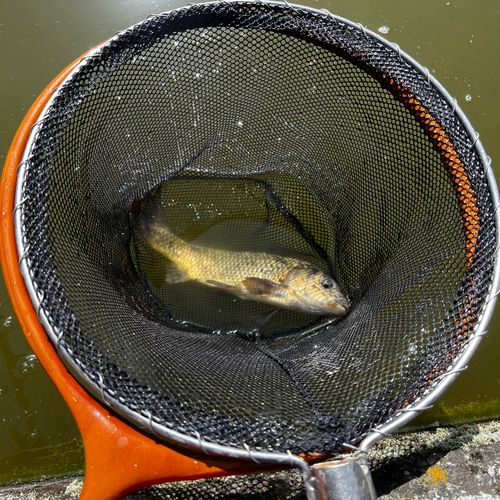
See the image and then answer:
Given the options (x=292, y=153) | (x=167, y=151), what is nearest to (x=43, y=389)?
(x=167, y=151)

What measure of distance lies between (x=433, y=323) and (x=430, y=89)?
0.96 meters

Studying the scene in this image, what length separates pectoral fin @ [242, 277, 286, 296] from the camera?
2.33 meters

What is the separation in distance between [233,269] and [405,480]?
138 cm

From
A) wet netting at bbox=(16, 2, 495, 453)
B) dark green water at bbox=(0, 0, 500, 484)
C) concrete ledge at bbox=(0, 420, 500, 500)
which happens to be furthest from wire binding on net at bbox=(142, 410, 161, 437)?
dark green water at bbox=(0, 0, 500, 484)

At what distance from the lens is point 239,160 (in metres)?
2.46

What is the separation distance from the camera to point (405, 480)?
70.9 inches

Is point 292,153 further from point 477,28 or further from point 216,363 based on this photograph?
point 477,28

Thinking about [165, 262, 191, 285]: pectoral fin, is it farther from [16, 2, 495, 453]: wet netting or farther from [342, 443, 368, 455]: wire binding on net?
[342, 443, 368, 455]: wire binding on net

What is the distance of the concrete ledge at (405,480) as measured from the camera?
1.75m

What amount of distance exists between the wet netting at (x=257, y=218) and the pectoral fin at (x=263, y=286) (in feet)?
0.57

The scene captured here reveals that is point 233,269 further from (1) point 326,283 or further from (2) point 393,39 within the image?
(2) point 393,39

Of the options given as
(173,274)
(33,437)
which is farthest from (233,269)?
(33,437)

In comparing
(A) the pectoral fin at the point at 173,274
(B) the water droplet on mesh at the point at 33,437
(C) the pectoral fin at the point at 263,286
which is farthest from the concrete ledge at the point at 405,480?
(A) the pectoral fin at the point at 173,274

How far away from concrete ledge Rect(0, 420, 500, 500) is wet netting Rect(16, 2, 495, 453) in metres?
0.50
